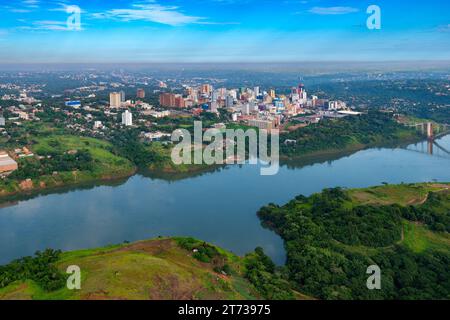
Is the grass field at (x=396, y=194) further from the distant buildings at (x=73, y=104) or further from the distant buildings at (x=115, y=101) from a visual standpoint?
the distant buildings at (x=73, y=104)

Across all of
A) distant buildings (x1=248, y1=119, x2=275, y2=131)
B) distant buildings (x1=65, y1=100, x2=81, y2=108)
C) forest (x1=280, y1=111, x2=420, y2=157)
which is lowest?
forest (x1=280, y1=111, x2=420, y2=157)

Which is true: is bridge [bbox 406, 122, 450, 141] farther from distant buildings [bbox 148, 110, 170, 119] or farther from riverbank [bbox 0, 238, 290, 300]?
riverbank [bbox 0, 238, 290, 300]

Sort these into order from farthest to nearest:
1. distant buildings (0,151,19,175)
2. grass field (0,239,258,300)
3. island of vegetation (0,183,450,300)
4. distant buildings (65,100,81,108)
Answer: distant buildings (65,100,81,108)
distant buildings (0,151,19,175)
island of vegetation (0,183,450,300)
grass field (0,239,258,300)

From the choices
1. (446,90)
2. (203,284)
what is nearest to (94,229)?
(203,284)

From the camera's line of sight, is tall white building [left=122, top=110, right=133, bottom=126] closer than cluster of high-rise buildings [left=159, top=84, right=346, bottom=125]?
Yes

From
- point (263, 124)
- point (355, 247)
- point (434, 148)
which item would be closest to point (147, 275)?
point (355, 247)

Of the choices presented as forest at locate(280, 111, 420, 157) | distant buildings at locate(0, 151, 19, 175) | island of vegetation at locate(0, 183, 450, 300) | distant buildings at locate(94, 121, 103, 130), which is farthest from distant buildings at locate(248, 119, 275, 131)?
island of vegetation at locate(0, 183, 450, 300)

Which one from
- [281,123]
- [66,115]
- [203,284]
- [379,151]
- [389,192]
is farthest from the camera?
[281,123]

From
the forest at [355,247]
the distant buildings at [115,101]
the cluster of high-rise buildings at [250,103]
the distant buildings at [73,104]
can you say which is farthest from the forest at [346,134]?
the distant buildings at [73,104]

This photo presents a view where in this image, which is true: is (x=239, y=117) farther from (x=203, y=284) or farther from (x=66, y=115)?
(x=203, y=284)
